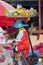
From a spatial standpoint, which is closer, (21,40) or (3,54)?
(3,54)

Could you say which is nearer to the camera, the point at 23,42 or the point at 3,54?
the point at 3,54

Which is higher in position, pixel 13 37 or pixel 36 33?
pixel 13 37

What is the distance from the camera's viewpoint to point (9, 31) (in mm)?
2256

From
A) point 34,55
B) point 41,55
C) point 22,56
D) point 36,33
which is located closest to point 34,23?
point 36,33

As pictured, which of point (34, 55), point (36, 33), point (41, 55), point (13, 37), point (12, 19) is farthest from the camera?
point (36, 33)

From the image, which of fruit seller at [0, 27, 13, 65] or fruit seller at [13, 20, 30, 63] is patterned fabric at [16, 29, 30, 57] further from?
fruit seller at [0, 27, 13, 65]

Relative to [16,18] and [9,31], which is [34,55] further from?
[16,18]

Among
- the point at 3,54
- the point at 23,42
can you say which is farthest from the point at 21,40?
the point at 3,54

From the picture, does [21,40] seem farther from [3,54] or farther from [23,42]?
[3,54]

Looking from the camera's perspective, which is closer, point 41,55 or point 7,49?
point 7,49

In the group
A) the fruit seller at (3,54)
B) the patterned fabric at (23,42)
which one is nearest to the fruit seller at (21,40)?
the patterned fabric at (23,42)

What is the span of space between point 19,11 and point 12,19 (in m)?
0.15

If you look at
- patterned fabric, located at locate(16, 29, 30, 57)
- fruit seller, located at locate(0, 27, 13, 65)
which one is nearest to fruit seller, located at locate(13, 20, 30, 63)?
patterned fabric, located at locate(16, 29, 30, 57)

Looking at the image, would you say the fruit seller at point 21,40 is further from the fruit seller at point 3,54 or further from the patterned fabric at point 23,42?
the fruit seller at point 3,54
